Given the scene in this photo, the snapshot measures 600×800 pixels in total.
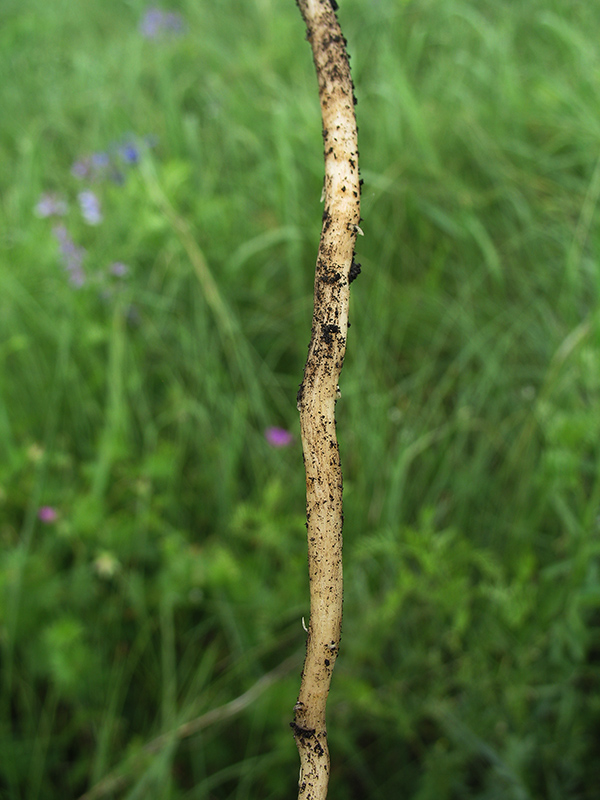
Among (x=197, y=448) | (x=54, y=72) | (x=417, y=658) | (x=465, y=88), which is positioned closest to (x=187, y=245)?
(x=197, y=448)

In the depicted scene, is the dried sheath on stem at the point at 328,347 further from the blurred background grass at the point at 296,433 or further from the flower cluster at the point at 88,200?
the flower cluster at the point at 88,200

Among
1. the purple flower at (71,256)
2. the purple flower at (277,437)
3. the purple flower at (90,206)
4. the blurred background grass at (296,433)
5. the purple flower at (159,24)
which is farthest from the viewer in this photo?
the purple flower at (159,24)

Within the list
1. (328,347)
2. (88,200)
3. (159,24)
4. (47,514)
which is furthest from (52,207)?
(328,347)

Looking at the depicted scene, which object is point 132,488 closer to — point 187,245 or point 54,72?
point 187,245

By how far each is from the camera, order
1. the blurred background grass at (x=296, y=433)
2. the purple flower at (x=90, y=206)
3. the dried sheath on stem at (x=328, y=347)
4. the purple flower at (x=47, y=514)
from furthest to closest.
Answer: the purple flower at (x=90, y=206) < the purple flower at (x=47, y=514) < the blurred background grass at (x=296, y=433) < the dried sheath on stem at (x=328, y=347)

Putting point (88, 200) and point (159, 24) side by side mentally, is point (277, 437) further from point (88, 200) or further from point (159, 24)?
point (159, 24)

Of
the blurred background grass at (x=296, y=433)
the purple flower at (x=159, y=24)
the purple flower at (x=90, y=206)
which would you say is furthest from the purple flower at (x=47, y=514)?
the purple flower at (x=159, y=24)

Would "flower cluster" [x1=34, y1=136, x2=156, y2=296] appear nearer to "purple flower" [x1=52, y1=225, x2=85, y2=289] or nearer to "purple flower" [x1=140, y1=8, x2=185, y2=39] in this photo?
"purple flower" [x1=52, y1=225, x2=85, y2=289]

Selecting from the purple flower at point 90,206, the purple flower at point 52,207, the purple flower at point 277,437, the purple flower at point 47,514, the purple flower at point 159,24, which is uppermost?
the purple flower at point 159,24
